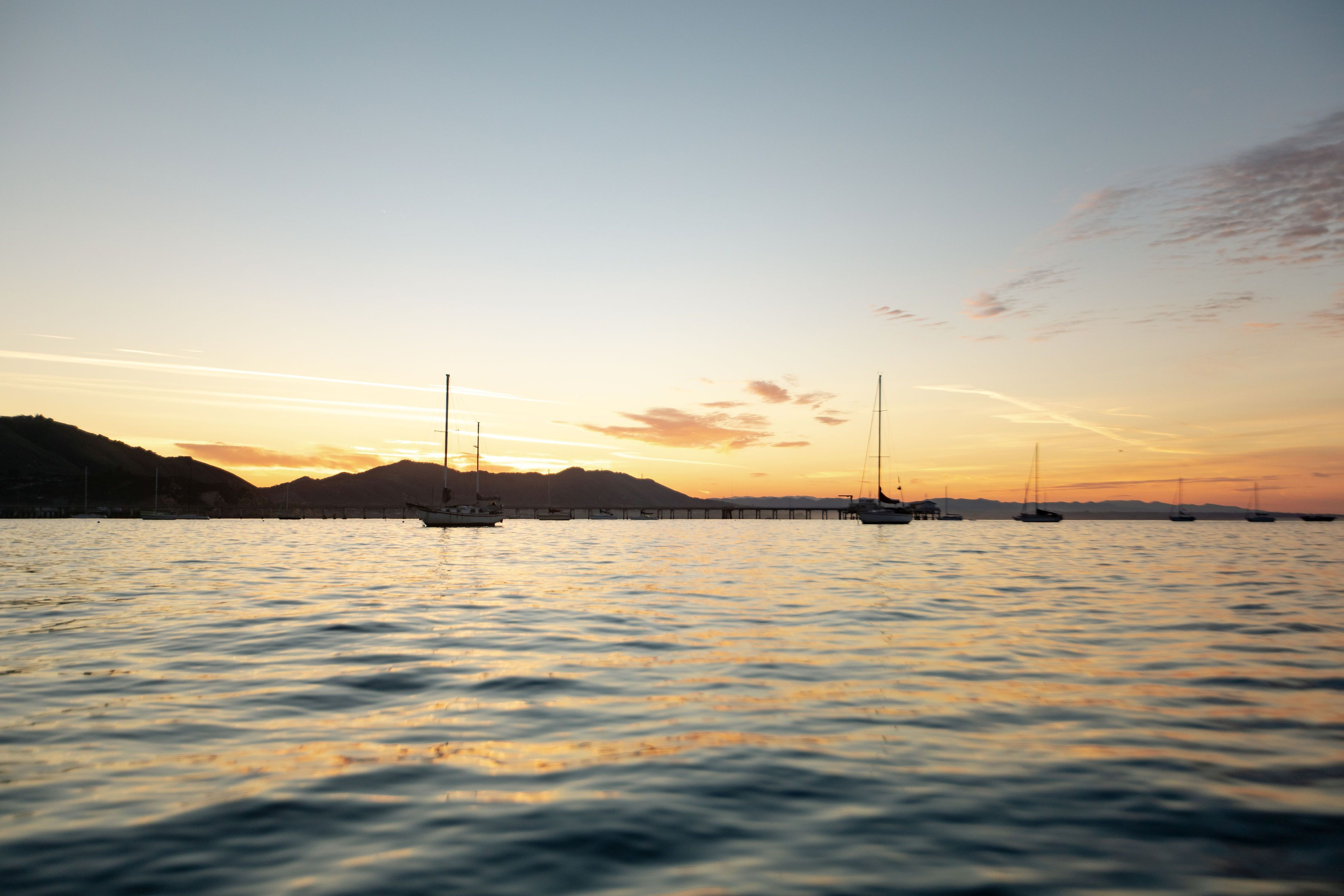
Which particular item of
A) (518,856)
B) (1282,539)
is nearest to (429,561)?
(518,856)

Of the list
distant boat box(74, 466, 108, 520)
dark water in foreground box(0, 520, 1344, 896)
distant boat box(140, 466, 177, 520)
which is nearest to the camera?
dark water in foreground box(0, 520, 1344, 896)

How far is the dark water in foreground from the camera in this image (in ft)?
17.5

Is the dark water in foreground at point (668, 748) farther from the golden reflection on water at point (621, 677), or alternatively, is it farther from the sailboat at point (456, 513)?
the sailboat at point (456, 513)

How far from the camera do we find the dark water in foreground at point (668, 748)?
5.34 metres

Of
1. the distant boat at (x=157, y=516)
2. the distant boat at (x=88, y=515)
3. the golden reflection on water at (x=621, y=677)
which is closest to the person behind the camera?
the golden reflection on water at (x=621, y=677)

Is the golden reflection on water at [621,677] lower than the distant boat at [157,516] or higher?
higher

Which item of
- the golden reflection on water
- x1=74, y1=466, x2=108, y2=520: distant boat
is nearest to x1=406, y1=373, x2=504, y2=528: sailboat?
the golden reflection on water

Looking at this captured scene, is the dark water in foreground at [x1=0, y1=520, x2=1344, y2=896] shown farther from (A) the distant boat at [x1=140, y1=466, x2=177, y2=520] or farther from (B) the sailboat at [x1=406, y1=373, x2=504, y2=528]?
(A) the distant boat at [x1=140, y1=466, x2=177, y2=520]

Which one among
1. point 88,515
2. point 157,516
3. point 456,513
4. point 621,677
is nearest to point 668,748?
point 621,677

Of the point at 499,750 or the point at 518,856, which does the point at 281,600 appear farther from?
the point at 518,856

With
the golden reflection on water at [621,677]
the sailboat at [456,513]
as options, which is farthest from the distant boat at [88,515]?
A: the golden reflection on water at [621,677]

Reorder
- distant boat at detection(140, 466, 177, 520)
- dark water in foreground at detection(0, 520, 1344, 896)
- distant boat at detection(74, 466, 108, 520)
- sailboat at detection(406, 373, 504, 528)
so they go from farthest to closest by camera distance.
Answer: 1. distant boat at detection(74, 466, 108, 520)
2. distant boat at detection(140, 466, 177, 520)
3. sailboat at detection(406, 373, 504, 528)
4. dark water in foreground at detection(0, 520, 1344, 896)

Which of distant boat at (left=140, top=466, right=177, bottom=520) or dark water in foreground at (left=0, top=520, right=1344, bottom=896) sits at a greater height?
dark water in foreground at (left=0, top=520, right=1344, bottom=896)

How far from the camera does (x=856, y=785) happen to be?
7.05 meters
